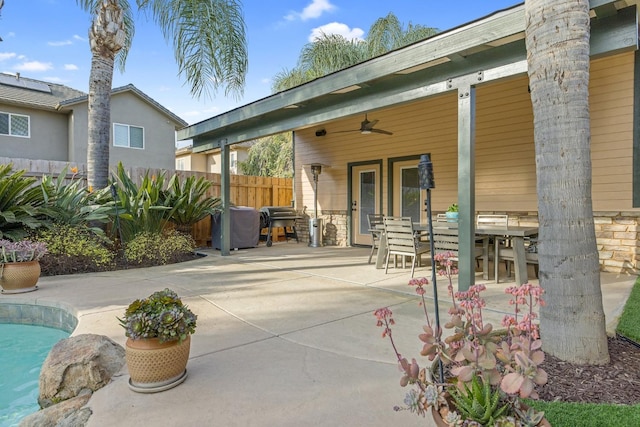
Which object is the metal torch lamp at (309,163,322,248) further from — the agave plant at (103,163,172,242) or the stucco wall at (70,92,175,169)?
the stucco wall at (70,92,175,169)

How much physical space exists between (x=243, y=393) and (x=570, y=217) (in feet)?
6.71

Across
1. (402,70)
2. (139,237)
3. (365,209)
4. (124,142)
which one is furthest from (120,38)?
(124,142)

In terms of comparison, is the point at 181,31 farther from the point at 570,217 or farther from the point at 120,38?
the point at 570,217

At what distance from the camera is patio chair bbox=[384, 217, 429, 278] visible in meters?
5.30

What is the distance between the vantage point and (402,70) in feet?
13.8

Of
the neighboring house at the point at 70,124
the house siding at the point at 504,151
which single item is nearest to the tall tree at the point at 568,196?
the house siding at the point at 504,151

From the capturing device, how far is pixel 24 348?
3.35m

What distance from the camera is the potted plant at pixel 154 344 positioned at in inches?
80.0

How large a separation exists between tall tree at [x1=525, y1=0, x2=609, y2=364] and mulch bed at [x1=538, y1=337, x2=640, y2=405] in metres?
0.06

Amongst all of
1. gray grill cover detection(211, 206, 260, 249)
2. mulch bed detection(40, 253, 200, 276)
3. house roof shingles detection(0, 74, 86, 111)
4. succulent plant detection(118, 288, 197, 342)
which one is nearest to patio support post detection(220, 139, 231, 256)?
gray grill cover detection(211, 206, 260, 249)

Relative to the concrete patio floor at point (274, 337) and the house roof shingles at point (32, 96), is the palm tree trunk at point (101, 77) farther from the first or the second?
the house roof shingles at point (32, 96)

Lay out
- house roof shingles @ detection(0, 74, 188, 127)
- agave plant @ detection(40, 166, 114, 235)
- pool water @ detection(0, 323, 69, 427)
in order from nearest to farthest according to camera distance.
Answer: pool water @ detection(0, 323, 69, 427)
agave plant @ detection(40, 166, 114, 235)
house roof shingles @ detection(0, 74, 188, 127)

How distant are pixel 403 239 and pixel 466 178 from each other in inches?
65.9

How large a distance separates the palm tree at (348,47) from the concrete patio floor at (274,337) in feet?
40.1
